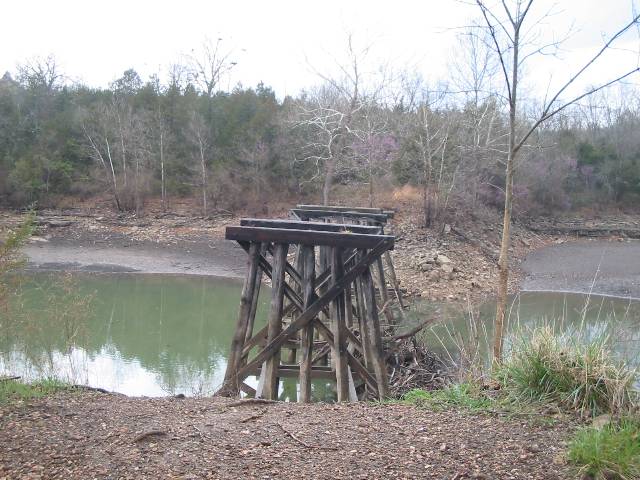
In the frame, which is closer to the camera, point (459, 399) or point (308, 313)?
point (459, 399)

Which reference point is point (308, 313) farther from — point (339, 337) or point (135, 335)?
point (135, 335)

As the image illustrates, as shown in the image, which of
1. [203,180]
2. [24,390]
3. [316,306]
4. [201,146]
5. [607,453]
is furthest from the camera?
[201,146]

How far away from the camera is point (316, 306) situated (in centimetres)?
637

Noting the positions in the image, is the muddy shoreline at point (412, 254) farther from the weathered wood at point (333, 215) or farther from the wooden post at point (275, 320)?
the wooden post at point (275, 320)

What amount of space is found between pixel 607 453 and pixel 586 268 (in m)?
20.3

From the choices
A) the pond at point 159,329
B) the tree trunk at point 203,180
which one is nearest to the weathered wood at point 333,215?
the pond at point 159,329

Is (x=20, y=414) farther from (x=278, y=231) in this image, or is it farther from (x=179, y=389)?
(x=179, y=389)

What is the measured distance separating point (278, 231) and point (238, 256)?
15948 millimetres

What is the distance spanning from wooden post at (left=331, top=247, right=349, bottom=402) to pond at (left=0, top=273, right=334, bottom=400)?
85.2 inches

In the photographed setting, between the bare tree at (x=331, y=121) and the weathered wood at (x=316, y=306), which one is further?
the bare tree at (x=331, y=121)

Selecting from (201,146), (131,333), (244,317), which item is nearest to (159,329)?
(131,333)

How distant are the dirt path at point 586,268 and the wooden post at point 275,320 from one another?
13.5 meters

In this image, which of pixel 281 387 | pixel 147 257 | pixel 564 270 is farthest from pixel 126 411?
pixel 564 270

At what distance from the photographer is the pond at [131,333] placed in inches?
309
